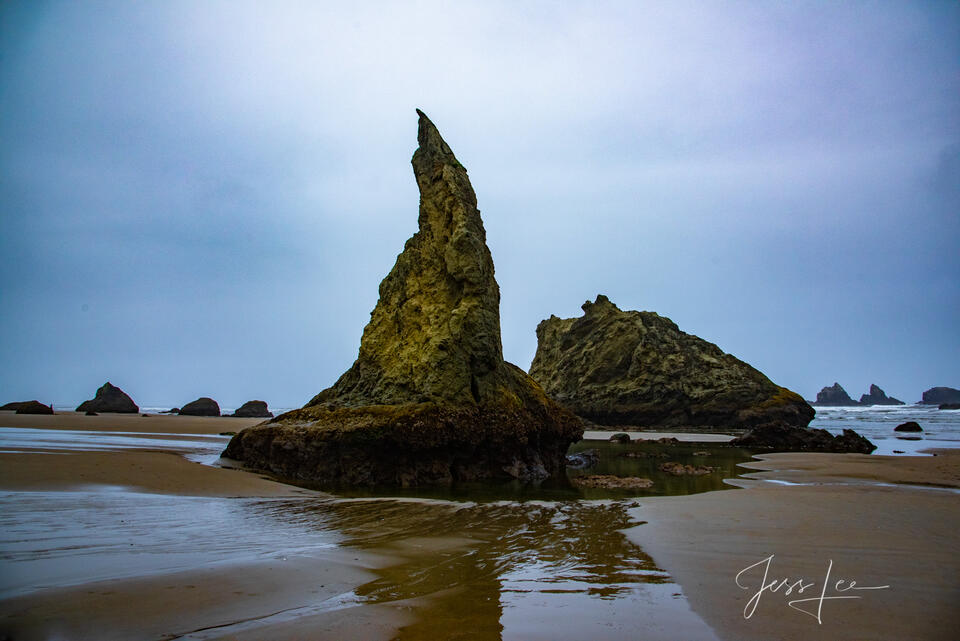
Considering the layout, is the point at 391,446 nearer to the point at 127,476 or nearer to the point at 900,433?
the point at 127,476

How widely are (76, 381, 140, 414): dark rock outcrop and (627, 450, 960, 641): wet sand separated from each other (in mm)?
60175

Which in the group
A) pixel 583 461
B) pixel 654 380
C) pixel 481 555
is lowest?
pixel 583 461

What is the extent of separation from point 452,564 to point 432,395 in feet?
27.9

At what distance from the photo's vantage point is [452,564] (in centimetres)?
597

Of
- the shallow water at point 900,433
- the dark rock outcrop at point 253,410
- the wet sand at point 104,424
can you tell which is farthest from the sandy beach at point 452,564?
the dark rock outcrop at point 253,410

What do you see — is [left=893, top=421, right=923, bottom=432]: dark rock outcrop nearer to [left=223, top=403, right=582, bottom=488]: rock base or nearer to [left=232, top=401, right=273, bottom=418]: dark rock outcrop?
[left=223, top=403, right=582, bottom=488]: rock base

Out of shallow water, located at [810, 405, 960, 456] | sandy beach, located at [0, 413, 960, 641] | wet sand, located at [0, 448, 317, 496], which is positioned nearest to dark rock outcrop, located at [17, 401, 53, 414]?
wet sand, located at [0, 448, 317, 496]

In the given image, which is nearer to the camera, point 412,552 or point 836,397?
point 412,552

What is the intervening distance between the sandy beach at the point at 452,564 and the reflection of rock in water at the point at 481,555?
32 millimetres

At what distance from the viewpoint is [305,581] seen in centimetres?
504

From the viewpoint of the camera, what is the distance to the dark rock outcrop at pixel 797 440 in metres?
25.8

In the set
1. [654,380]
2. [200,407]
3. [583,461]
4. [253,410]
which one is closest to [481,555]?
[583,461]

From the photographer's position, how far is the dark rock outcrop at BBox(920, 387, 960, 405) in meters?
126

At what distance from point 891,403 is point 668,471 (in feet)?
522
